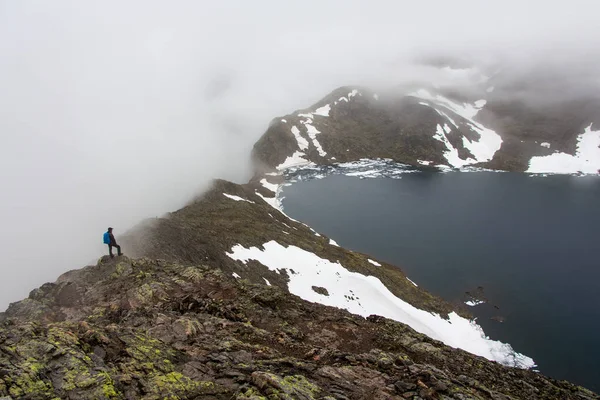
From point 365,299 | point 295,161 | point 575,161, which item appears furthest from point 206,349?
point 575,161

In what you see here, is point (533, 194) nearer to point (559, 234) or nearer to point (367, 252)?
point (559, 234)

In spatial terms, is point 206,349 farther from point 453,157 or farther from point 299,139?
point 453,157

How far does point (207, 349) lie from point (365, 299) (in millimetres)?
41478

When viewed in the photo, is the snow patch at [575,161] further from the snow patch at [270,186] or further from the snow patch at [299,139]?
the snow patch at [270,186]

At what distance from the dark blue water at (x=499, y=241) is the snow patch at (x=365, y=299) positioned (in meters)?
3.34

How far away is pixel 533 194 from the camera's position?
13488 centimetres

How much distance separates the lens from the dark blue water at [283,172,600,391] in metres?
58.2

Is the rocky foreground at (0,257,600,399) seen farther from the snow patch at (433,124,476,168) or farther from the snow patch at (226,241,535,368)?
the snow patch at (433,124,476,168)

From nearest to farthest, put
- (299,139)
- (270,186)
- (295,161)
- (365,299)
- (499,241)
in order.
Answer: (365,299), (499,241), (270,186), (295,161), (299,139)

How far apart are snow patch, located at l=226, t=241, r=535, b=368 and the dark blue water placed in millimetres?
3340

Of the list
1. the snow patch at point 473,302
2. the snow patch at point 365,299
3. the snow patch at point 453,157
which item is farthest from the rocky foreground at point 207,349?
the snow patch at point 453,157

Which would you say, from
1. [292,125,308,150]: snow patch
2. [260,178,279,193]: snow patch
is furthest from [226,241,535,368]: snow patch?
[292,125,308,150]: snow patch

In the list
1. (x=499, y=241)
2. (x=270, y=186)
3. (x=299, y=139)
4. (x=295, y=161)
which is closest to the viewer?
(x=499, y=241)

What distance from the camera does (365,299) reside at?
178 ft
